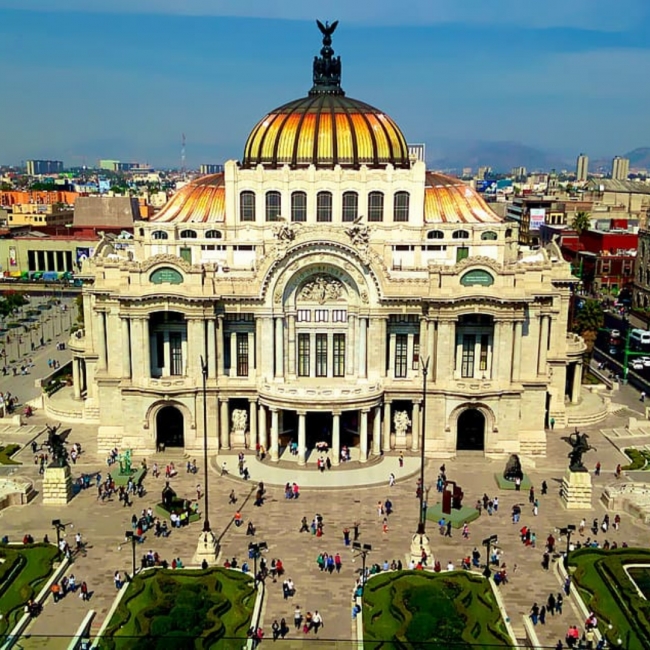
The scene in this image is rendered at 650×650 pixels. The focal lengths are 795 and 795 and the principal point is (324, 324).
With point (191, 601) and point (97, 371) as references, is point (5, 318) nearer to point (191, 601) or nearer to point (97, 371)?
point (97, 371)

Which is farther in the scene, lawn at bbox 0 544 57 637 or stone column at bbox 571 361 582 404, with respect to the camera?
stone column at bbox 571 361 582 404

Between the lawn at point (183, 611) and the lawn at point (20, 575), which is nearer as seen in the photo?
the lawn at point (183, 611)

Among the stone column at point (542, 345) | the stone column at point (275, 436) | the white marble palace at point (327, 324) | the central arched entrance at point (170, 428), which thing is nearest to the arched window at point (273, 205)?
the white marble palace at point (327, 324)

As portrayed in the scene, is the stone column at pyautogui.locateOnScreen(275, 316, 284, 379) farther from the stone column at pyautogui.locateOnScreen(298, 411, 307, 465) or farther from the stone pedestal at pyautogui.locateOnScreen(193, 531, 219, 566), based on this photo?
the stone pedestal at pyautogui.locateOnScreen(193, 531, 219, 566)

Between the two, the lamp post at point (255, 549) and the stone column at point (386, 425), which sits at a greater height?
the stone column at point (386, 425)

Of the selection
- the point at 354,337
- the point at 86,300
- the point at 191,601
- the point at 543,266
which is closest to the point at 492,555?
the point at 191,601

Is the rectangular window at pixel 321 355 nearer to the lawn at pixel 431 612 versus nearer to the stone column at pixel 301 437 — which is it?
the stone column at pixel 301 437

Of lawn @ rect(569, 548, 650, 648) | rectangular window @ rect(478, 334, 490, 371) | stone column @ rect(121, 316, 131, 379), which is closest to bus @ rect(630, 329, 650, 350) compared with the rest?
rectangular window @ rect(478, 334, 490, 371)
